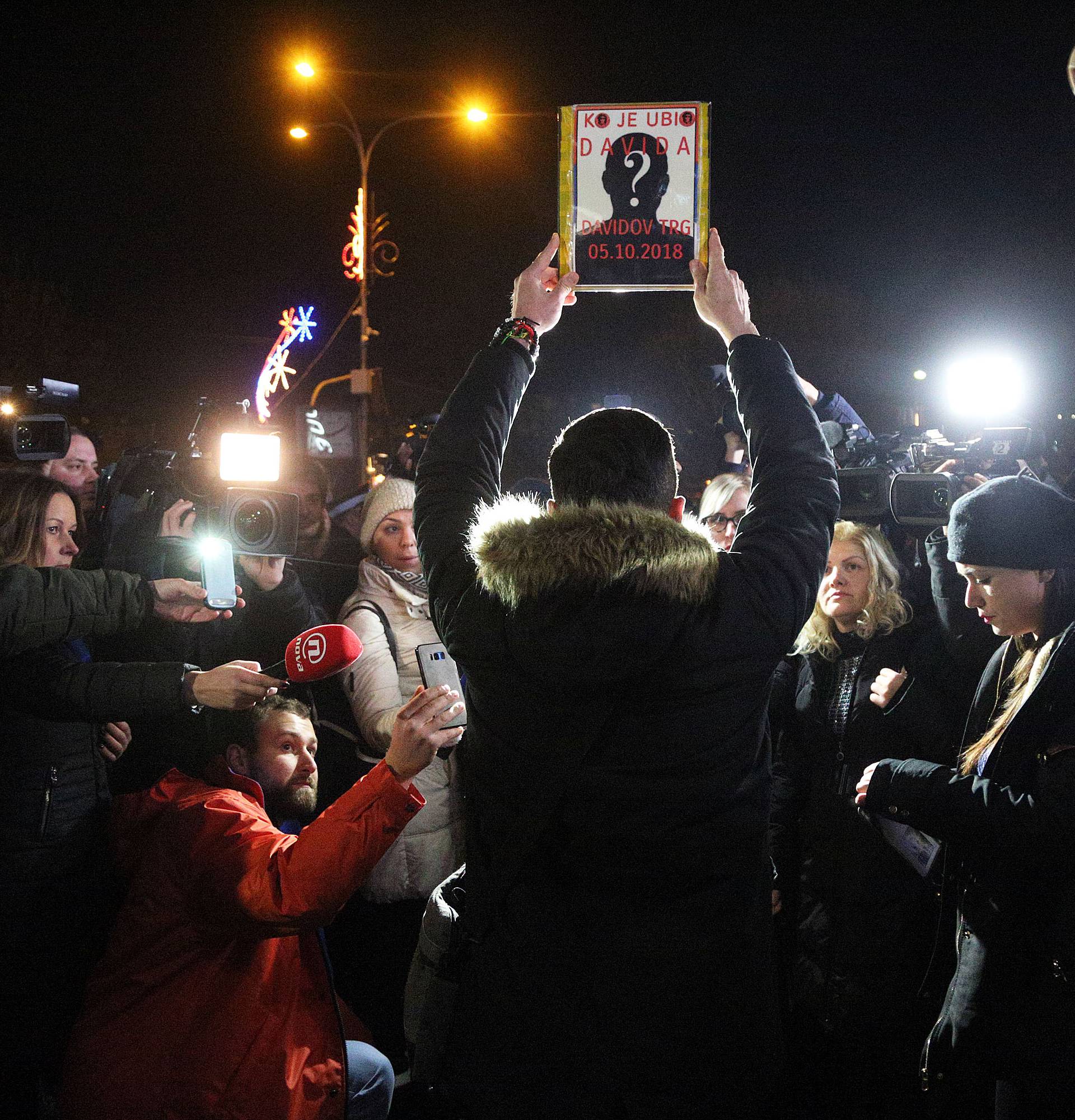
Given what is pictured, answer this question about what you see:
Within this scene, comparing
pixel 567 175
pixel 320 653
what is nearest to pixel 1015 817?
pixel 320 653

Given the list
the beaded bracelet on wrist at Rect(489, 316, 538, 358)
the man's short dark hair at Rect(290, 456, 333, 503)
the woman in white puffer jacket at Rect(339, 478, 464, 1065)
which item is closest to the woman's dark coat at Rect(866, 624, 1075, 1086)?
the beaded bracelet on wrist at Rect(489, 316, 538, 358)

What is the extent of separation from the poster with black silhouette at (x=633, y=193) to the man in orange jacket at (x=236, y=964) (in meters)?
1.38

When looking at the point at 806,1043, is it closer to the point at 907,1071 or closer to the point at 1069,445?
the point at 907,1071

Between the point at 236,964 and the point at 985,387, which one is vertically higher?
the point at 985,387

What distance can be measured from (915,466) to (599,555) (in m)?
3.04

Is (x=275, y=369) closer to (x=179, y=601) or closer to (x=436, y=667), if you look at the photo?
(x=179, y=601)

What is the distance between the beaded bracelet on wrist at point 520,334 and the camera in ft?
7.25

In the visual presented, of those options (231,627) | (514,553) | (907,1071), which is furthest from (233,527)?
(907,1071)

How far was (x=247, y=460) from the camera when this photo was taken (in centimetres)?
471

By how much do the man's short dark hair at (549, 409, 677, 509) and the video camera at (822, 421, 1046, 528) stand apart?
6.09ft

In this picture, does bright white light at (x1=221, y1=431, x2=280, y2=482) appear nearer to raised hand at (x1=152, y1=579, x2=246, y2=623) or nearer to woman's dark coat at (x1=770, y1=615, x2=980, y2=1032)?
raised hand at (x1=152, y1=579, x2=246, y2=623)

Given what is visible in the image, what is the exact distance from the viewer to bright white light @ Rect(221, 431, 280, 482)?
15.3ft

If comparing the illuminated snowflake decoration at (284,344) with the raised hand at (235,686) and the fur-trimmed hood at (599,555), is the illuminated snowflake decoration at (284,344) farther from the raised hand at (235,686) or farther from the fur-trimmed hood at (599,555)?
the fur-trimmed hood at (599,555)

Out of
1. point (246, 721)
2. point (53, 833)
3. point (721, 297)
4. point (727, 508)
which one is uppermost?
point (721, 297)
